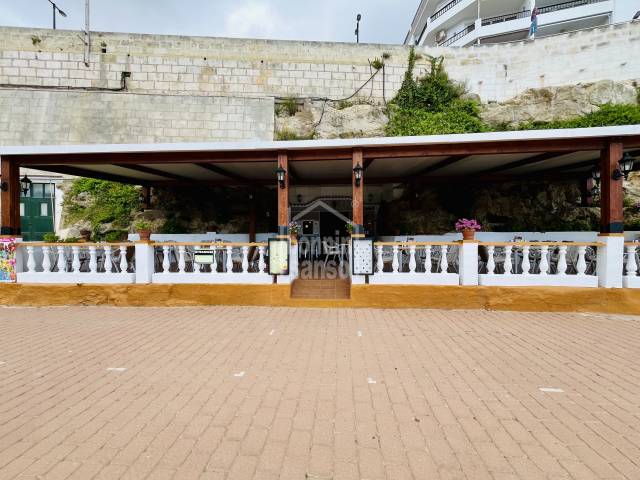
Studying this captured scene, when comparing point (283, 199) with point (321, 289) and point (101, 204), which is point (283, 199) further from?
point (101, 204)

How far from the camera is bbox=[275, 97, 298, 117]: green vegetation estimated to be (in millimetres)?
15594

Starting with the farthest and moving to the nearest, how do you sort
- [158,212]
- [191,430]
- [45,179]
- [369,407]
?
[45,179]
[158,212]
[369,407]
[191,430]

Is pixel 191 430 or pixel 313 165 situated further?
pixel 313 165

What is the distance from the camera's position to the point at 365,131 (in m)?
15.5

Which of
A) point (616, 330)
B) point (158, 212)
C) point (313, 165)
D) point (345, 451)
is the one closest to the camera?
point (345, 451)

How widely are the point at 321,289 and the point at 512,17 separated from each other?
3002 cm

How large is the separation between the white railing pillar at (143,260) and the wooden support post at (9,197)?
218 centimetres

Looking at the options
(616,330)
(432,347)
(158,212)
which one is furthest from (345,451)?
(158,212)

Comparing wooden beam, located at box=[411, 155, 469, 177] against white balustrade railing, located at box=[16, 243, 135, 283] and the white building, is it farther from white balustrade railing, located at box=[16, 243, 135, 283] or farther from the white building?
the white building

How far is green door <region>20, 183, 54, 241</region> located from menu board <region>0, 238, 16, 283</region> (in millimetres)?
7731

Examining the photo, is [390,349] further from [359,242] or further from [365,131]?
[365,131]

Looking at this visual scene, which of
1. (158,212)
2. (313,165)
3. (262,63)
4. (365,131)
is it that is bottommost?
(158,212)

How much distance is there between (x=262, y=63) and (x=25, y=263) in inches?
513

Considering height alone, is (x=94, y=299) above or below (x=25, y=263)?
below
